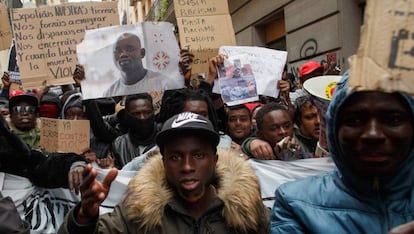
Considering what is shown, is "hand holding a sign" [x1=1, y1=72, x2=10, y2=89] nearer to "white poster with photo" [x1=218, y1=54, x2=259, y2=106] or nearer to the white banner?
the white banner

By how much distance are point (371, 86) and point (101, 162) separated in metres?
2.75

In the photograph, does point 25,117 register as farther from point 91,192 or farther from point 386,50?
point 386,50

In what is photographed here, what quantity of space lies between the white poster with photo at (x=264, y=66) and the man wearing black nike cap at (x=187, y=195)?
2227 mm

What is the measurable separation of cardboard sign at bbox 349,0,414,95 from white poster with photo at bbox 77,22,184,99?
10.2ft

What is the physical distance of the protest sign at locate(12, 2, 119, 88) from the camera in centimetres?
454

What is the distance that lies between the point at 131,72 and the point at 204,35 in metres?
0.85

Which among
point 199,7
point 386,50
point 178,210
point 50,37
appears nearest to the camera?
point 386,50

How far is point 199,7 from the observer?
187 inches

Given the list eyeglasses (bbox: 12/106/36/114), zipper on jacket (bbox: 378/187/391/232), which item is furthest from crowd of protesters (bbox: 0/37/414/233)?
eyeglasses (bbox: 12/106/36/114)

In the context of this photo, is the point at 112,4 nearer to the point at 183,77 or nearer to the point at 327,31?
the point at 183,77

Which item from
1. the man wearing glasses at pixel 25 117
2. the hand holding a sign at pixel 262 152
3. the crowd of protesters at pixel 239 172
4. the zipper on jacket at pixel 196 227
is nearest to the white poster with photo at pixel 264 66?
the crowd of protesters at pixel 239 172

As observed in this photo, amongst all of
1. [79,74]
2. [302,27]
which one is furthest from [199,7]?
[302,27]

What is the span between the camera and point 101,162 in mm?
3666

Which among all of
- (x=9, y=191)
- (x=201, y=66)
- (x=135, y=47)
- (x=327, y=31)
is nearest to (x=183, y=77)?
(x=201, y=66)
